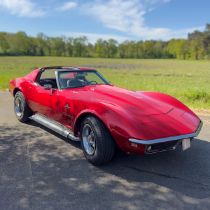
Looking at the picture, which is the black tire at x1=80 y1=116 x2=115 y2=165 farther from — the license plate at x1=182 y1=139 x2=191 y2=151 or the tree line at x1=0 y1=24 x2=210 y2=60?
the tree line at x1=0 y1=24 x2=210 y2=60

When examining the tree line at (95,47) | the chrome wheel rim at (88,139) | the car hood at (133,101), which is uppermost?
the tree line at (95,47)

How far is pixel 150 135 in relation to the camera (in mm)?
3393

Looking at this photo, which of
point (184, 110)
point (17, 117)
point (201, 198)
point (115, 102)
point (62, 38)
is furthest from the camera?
point (62, 38)

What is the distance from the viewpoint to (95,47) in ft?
403

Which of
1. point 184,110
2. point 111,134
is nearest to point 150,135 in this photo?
point 111,134

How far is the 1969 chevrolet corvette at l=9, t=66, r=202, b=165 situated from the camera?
3.46 metres

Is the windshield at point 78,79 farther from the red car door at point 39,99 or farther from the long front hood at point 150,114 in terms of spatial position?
the long front hood at point 150,114

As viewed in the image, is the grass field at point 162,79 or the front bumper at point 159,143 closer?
the front bumper at point 159,143

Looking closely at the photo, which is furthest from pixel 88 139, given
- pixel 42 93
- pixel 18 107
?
pixel 18 107

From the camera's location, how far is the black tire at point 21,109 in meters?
5.99

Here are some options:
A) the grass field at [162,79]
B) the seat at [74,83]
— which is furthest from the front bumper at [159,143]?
the grass field at [162,79]

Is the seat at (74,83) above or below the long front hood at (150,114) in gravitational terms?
above

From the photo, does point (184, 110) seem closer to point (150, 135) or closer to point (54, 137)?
point (150, 135)

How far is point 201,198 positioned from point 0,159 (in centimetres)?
277
